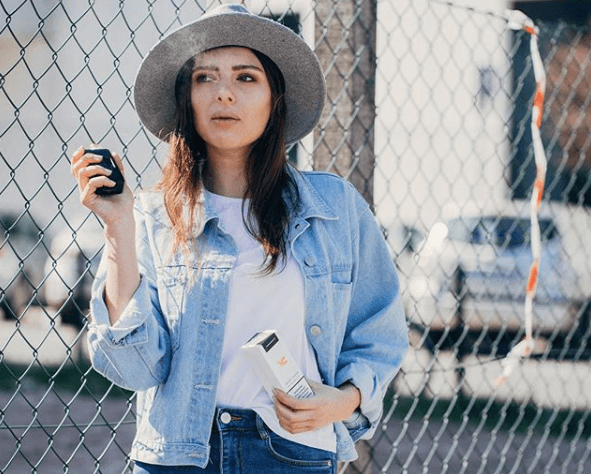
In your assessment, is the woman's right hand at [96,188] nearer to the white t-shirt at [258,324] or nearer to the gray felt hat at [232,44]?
the white t-shirt at [258,324]

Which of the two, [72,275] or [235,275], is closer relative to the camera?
[235,275]

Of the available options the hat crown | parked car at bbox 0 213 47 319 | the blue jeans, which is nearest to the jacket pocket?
the blue jeans

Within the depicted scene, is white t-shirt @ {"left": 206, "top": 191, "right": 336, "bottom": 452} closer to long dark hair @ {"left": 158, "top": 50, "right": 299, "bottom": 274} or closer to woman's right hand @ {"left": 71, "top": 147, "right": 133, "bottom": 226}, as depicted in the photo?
long dark hair @ {"left": 158, "top": 50, "right": 299, "bottom": 274}

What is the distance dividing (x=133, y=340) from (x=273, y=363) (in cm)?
32

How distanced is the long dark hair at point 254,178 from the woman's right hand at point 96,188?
213mm

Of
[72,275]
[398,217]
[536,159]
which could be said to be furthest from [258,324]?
[72,275]

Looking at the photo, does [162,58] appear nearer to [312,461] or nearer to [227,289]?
[227,289]

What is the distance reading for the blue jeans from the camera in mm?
2102

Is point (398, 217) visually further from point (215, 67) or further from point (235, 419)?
point (235, 419)

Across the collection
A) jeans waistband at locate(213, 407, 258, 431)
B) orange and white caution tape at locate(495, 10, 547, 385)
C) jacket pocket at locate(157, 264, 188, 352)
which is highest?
jacket pocket at locate(157, 264, 188, 352)

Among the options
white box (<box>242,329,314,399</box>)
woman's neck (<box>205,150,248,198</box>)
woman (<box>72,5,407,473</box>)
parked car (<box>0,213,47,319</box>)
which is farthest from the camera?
parked car (<box>0,213,47,319</box>)

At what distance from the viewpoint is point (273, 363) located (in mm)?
1969

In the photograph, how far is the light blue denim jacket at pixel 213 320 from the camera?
82.9 inches

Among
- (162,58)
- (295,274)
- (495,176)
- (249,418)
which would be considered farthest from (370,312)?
(495,176)
